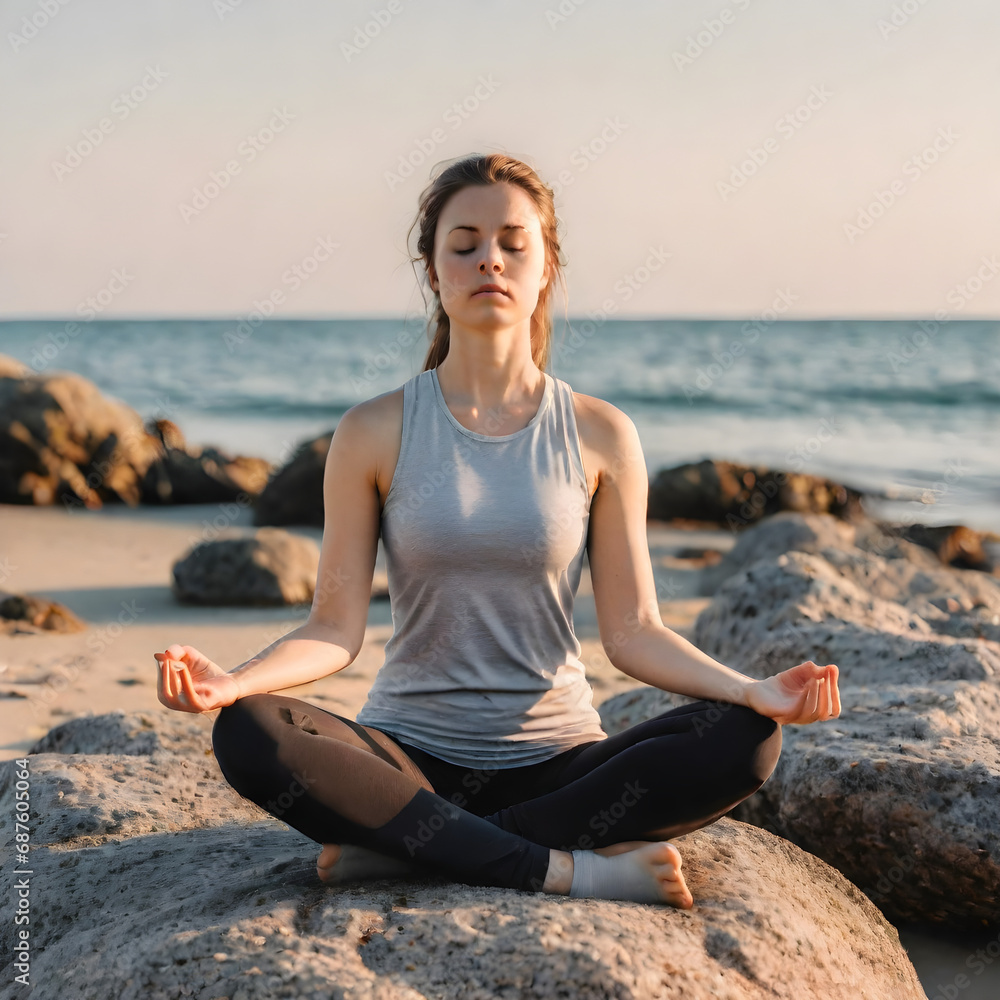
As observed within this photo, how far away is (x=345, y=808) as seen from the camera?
232 cm

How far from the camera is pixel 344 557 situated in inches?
109

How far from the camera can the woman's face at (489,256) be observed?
2.79 metres

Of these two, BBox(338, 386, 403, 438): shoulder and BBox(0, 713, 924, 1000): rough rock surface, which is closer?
BBox(0, 713, 924, 1000): rough rock surface

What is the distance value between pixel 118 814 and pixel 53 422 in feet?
28.5

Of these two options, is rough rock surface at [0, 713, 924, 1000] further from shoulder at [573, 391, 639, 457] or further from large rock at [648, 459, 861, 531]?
large rock at [648, 459, 861, 531]

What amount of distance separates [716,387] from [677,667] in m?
23.5

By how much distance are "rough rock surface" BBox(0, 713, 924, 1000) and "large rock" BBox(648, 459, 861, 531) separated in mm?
8332

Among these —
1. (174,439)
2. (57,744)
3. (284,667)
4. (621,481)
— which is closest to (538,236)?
(621,481)

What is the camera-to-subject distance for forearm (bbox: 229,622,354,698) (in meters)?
2.43

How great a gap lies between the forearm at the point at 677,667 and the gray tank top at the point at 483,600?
206mm

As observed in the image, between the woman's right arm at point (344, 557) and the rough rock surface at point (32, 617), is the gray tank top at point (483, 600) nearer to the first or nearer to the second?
the woman's right arm at point (344, 557)

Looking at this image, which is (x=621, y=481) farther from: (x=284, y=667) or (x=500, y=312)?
(x=284, y=667)

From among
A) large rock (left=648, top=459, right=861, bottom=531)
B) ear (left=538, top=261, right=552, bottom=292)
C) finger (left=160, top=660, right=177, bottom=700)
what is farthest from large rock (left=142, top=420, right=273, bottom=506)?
finger (left=160, top=660, right=177, bottom=700)

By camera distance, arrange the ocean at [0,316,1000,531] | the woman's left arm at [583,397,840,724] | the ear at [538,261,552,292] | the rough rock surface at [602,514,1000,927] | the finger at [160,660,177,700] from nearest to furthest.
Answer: the finger at [160,660,177,700] < the woman's left arm at [583,397,840,724] < the rough rock surface at [602,514,1000,927] < the ear at [538,261,552,292] < the ocean at [0,316,1000,531]
